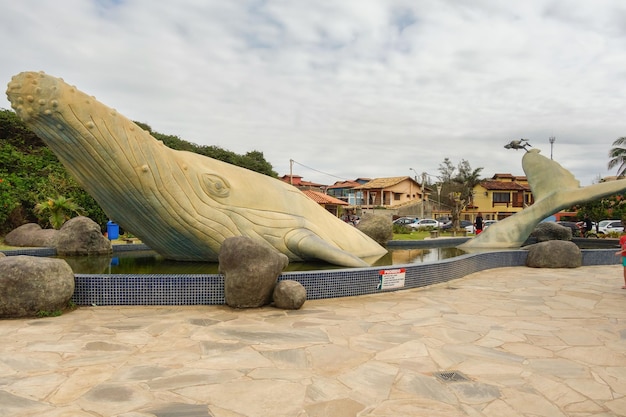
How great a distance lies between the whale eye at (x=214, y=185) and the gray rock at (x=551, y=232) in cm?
1382

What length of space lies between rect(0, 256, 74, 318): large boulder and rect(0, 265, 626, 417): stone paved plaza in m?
0.22

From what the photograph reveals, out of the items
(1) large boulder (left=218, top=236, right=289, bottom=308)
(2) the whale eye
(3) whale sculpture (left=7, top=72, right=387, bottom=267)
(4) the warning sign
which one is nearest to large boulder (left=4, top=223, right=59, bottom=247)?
(3) whale sculpture (left=7, top=72, right=387, bottom=267)

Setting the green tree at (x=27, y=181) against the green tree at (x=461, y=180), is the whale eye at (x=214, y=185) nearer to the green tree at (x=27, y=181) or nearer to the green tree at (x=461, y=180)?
the green tree at (x=27, y=181)

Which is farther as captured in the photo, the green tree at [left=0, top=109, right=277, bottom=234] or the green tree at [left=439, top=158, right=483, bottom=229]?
the green tree at [left=439, top=158, right=483, bottom=229]

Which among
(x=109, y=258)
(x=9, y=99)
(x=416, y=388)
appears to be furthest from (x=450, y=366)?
(x=109, y=258)

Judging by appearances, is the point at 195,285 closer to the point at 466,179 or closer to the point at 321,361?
the point at 321,361

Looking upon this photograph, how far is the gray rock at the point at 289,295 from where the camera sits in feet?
20.8

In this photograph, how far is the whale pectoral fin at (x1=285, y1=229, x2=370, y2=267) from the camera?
8688 millimetres

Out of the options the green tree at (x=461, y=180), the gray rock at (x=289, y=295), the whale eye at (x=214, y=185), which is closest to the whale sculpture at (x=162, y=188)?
the whale eye at (x=214, y=185)

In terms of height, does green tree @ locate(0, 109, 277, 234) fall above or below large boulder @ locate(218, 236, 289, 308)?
above

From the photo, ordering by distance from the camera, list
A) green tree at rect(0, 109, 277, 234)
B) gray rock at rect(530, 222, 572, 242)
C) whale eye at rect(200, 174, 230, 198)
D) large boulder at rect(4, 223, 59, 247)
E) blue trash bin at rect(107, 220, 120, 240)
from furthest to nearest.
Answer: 1. green tree at rect(0, 109, 277, 234)
2. blue trash bin at rect(107, 220, 120, 240)
3. gray rock at rect(530, 222, 572, 242)
4. large boulder at rect(4, 223, 59, 247)
5. whale eye at rect(200, 174, 230, 198)

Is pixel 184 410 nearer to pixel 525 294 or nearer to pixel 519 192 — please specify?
pixel 525 294

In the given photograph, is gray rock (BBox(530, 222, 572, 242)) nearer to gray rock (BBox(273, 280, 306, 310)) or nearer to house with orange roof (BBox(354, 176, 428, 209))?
gray rock (BBox(273, 280, 306, 310))

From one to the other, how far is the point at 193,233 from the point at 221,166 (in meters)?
1.53
